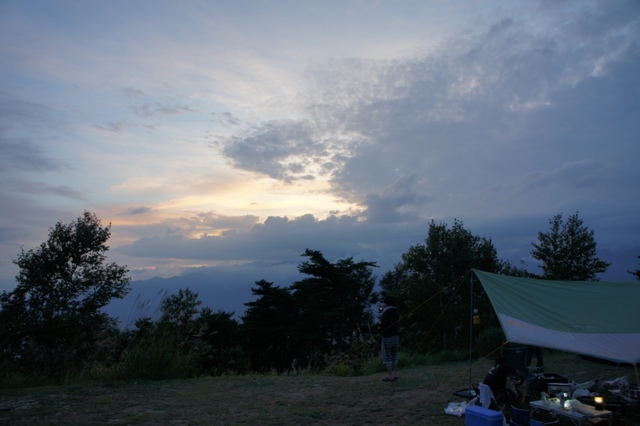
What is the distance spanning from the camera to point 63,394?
7.22 metres

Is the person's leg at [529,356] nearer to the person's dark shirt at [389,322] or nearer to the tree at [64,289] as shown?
the person's dark shirt at [389,322]

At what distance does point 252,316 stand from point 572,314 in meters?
22.0

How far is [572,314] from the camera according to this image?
286 inches

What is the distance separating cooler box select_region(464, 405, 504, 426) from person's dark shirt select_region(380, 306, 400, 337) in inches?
135

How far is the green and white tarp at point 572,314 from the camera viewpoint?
Answer: 249 inches

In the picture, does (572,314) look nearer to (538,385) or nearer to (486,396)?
(538,385)

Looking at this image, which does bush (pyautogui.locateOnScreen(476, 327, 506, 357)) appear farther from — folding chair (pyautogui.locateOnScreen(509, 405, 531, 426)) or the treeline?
folding chair (pyautogui.locateOnScreen(509, 405, 531, 426))

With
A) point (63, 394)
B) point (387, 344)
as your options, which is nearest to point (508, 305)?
point (387, 344)

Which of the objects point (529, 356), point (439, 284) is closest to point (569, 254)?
point (439, 284)

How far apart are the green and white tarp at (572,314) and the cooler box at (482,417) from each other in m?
1.59

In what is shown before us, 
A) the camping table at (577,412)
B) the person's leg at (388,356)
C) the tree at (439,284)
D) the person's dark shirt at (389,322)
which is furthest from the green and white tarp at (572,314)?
the tree at (439,284)

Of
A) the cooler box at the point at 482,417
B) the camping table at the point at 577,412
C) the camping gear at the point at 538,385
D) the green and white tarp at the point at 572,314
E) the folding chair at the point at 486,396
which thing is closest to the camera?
the cooler box at the point at 482,417

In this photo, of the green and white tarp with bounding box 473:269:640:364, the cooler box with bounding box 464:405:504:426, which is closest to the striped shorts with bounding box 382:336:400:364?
the green and white tarp with bounding box 473:269:640:364

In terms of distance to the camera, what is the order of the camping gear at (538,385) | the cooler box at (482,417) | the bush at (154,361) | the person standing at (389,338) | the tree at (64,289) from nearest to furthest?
the cooler box at (482,417)
the camping gear at (538,385)
the bush at (154,361)
the person standing at (389,338)
the tree at (64,289)
